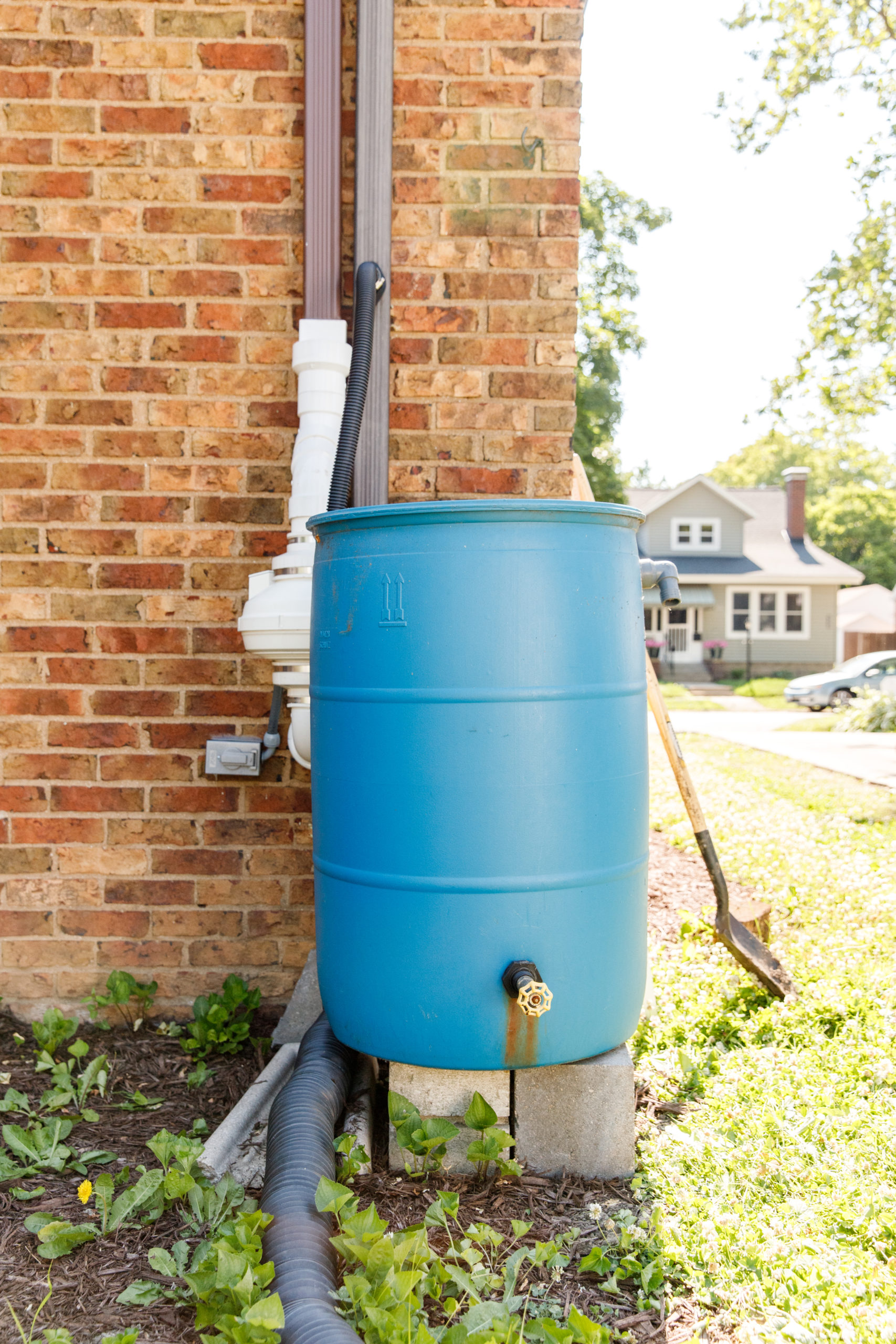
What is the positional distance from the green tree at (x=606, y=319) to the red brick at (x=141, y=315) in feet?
41.3

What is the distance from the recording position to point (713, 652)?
23.5 meters

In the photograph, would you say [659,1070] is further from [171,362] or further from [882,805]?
[882,805]

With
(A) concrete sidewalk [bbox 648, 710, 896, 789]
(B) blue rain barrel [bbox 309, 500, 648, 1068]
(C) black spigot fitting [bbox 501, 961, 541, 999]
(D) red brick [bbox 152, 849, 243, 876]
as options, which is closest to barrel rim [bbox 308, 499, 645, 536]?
(B) blue rain barrel [bbox 309, 500, 648, 1068]

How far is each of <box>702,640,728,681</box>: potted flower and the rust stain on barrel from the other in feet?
73.2

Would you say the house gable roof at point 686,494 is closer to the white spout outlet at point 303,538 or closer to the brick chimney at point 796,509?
the brick chimney at point 796,509

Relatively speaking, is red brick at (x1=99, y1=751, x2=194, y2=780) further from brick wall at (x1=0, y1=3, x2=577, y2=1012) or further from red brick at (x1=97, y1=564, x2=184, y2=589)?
red brick at (x1=97, y1=564, x2=184, y2=589)

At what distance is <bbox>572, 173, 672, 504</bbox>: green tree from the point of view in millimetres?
15250

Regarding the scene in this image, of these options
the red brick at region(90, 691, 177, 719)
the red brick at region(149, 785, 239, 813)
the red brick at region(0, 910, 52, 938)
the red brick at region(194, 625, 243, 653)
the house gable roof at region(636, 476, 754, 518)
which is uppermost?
the house gable roof at region(636, 476, 754, 518)

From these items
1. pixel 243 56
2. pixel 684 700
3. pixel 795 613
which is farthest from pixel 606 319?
pixel 243 56

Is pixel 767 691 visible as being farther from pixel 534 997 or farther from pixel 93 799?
pixel 534 997

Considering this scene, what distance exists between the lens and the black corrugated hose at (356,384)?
1933 mm

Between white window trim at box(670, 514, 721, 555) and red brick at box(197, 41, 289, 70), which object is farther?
white window trim at box(670, 514, 721, 555)

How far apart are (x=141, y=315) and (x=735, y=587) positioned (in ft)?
74.5

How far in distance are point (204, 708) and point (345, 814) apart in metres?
0.80
